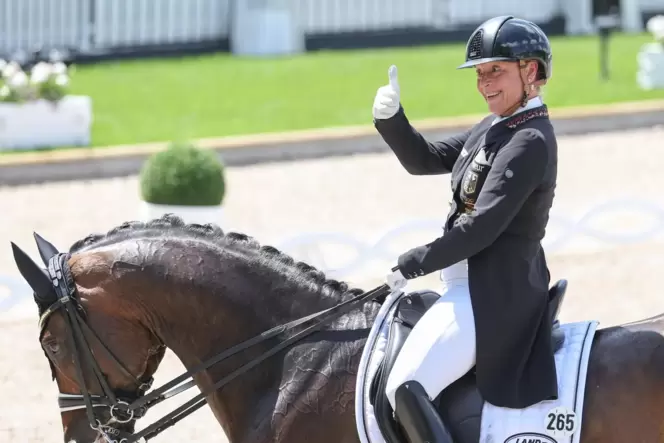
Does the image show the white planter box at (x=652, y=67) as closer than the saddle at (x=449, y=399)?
No

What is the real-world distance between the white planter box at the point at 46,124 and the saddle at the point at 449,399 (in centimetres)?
1140

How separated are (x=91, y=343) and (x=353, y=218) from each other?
7.82m

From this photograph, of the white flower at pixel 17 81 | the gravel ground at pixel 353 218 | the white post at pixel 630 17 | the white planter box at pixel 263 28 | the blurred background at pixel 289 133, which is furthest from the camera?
the white post at pixel 630 17

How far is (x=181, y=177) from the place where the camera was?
9852 mm

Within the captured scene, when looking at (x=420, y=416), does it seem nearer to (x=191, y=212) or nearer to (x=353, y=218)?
(x=191, y=212)

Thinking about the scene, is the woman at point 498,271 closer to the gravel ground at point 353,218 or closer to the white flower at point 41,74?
the gravel ground at point 353,218

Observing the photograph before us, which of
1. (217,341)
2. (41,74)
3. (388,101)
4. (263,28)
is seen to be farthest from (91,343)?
(263,28)

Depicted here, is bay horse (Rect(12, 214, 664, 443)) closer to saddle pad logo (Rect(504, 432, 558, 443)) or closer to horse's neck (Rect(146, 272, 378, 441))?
horse's neck (Rect(146, 272, 378, 441))

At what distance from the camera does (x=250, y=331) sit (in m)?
4.11

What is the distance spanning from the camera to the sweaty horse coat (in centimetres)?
369

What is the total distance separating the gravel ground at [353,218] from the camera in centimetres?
752

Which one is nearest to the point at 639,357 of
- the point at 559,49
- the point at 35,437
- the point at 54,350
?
the point at 54,350

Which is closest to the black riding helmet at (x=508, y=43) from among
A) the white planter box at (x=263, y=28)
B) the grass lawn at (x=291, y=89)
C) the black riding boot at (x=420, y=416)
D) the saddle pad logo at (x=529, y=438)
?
the black riding boot at (x=420, y=416)

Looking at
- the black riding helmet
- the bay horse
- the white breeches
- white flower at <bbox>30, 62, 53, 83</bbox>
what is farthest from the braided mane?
white flower at <bbox>30, 62, 53, 83</bbox>
